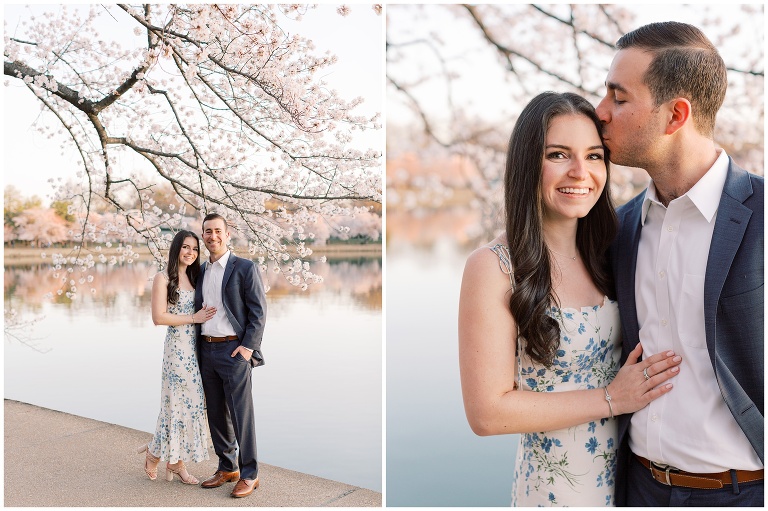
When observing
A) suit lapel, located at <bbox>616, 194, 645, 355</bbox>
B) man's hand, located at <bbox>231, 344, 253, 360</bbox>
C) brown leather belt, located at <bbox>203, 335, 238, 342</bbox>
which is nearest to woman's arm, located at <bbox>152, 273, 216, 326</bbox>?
brown leather belt, located at <bbox>203, 335, 238, 342</bbox>

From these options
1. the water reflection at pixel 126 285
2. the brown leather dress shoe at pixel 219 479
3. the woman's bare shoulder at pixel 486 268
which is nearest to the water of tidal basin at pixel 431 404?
the water reflection at pixel 126 285

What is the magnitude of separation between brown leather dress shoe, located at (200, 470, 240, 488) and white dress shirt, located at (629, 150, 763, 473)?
271 cm

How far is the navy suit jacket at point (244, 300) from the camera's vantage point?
3727 millimetres

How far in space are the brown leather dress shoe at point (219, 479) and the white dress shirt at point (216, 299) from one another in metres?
0.80

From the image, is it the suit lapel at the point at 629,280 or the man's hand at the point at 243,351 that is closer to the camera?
the suit lapel at the point at 629,280

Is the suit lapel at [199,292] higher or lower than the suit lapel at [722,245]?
lower

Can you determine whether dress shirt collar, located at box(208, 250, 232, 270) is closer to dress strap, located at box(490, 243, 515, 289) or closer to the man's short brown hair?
dress strap, located at box(490, 243, 515, 289)

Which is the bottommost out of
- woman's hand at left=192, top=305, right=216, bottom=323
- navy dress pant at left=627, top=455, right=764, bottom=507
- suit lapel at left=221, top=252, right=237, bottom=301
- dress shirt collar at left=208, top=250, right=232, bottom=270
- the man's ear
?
navy dress pant at left=627, top=455, right=764, bottom=507

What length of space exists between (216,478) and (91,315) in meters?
6.30

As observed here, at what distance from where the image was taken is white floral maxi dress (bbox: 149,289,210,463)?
3.84 metres

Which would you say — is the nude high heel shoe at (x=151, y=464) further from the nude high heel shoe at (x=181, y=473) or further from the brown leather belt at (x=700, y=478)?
the brown leather belt at (x=700, y=478)

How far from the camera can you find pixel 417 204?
16.7 feet

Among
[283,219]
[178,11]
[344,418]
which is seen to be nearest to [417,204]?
[283,219]

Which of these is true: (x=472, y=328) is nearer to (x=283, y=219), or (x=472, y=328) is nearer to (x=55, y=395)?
(x=283, y=219)
